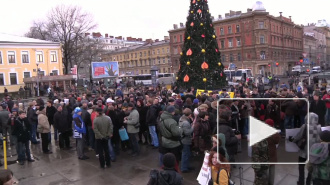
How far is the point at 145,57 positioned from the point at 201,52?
224ft

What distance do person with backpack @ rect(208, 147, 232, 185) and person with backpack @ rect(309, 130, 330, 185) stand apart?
4.32 ft

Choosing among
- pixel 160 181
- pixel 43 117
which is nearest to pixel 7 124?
pixel 43 117

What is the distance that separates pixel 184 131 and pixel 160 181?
9.57 feet

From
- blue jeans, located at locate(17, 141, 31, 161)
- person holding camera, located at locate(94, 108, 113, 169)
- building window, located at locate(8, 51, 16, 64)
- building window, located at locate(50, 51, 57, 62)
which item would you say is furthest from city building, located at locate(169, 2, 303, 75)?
blue jeans, located at locate(17, 141, 31, 161)

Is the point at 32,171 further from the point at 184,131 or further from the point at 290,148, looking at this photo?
the point at 290,148

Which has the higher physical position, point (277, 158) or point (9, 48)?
point (9, 48)

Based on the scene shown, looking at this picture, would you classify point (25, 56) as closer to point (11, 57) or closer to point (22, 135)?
point (11, 57)

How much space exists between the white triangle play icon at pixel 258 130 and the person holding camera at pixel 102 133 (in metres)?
4.90

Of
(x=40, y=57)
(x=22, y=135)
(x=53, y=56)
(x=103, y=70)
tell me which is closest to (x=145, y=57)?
(x=53, y=56)

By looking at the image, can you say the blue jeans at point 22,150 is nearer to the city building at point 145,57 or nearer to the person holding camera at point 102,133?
the person holding camera at point 102,133

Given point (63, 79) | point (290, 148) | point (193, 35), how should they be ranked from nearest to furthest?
point (290, 148) → point (193, 35) → point (63, 79)

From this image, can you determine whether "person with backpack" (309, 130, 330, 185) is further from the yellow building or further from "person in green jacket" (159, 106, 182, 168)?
the yellow building

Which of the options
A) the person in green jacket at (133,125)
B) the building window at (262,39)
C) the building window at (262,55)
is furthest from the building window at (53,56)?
the building window at (262,39)

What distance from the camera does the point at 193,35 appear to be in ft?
48.2
